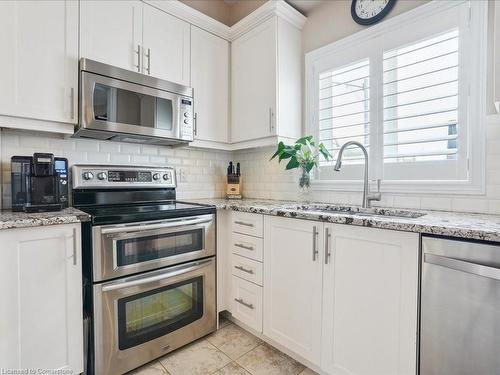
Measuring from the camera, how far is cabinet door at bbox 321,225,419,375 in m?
1.17

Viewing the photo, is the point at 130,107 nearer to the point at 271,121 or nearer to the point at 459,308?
the point at 271,121

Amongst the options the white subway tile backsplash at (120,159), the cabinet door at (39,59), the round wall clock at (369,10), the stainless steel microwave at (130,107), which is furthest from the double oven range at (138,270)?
the round wall clock at (369,10)

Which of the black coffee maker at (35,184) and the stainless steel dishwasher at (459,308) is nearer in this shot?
the stainless steel dishwasher at (459,308)

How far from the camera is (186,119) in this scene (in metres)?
2.14

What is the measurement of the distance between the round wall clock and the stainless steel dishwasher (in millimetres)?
1573

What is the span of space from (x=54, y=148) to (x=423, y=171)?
2383 mm

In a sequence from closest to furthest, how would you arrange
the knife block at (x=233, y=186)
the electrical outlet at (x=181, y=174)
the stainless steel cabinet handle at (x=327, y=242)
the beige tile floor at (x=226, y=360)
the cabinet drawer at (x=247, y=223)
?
the stainless steel cabinet handle at (x=327, y=242) → the beige tile floor at (x=226, y=360) → the cabinet drawer at (x=247, y=223) → the electrical outlet at (x=181, y=174) → the knife block at (x=233, y=186)

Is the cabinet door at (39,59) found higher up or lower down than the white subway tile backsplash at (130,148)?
higher up

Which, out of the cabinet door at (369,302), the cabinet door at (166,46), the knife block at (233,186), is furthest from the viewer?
the knife block at (233,186)

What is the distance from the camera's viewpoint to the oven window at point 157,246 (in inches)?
60.1

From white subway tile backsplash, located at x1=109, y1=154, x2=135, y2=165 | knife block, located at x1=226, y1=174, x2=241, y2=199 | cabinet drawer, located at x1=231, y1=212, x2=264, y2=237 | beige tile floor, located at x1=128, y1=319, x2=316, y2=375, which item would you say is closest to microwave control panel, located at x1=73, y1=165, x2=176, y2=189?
white subway tile backsplash, located at x1=109, y1=154, x2=135, y2=165

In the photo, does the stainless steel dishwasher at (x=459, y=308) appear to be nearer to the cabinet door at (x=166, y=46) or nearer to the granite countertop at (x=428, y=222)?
the granite countertop at (x=428, y=222)

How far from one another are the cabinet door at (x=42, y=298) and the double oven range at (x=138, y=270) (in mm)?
62

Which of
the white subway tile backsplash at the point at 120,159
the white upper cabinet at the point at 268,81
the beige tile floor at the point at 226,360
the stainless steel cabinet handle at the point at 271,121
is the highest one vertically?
the white upper cabinet at the point at 268,81
